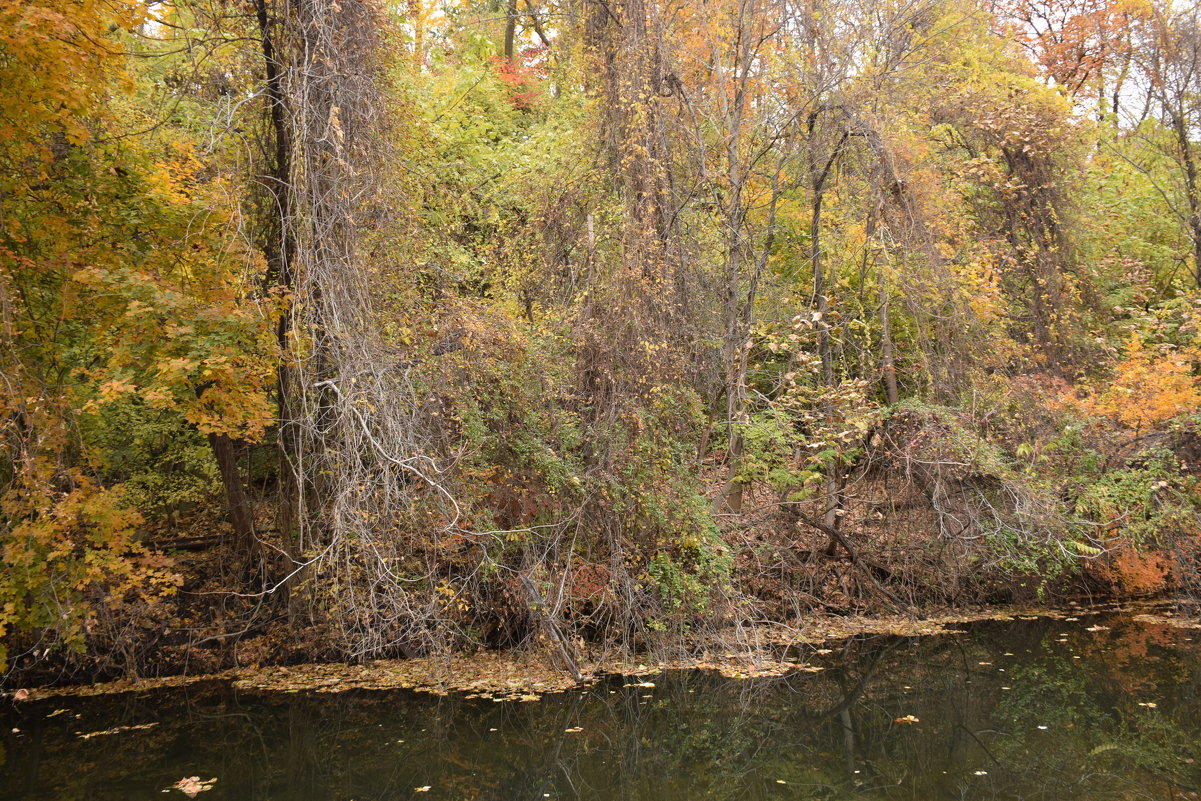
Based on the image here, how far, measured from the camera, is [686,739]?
6.69 m

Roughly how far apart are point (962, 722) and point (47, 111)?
888cm

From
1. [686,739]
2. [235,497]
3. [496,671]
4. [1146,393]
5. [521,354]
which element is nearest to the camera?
[686,739]

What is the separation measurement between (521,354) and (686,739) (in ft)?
12.5

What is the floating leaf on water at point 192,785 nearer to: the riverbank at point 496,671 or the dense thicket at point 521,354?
the dense thicket at point 521,354

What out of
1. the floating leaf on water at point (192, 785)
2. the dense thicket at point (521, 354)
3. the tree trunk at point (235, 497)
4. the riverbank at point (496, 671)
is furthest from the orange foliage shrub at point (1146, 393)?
the floating leaf on water at point (192, 785)

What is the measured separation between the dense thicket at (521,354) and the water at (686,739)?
33.1 inches

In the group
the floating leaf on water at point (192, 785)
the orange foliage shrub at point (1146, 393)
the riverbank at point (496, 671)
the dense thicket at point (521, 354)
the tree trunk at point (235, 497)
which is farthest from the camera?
the orange foliage shrub at point (1146, 393)

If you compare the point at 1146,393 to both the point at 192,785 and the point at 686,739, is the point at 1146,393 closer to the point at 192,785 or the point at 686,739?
the point at 686,739

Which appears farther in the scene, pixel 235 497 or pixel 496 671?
pixel 235 497

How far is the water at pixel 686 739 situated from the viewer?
19.0 ft

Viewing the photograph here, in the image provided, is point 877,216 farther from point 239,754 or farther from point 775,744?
point 239,754

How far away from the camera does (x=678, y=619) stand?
28.4 ft

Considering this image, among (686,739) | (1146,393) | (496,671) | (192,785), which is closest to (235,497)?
(496,671)

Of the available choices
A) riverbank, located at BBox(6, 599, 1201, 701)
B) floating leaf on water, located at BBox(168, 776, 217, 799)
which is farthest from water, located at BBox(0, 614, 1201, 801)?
riverbank, located at BBox(6, 599, 1201, 701)
